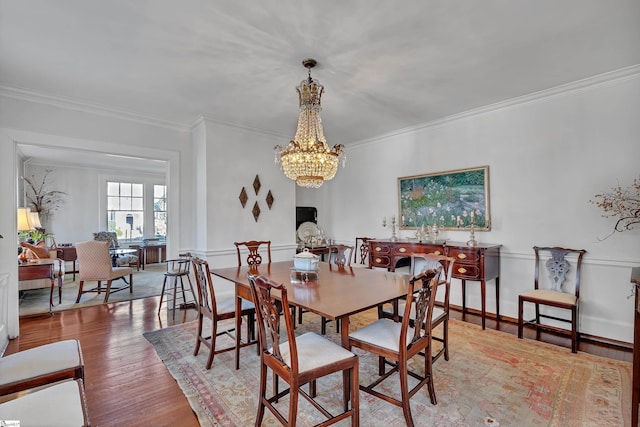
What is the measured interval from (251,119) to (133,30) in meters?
2.09

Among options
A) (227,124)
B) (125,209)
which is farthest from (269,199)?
(125,209)

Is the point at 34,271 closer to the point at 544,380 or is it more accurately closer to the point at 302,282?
the point at 302,282

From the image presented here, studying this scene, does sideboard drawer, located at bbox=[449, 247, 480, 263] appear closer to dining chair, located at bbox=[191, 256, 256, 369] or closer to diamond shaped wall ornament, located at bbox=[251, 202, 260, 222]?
dining chair, located at bbox=[191, 256, 256, 369]

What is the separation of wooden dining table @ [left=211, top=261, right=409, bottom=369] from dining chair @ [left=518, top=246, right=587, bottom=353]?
1.58m

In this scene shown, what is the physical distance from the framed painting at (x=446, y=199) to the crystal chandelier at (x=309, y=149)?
214 cm

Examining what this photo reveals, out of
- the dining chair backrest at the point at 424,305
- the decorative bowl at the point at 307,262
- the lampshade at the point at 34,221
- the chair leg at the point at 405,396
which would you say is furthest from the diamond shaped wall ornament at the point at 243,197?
the chair leg at the point at 405,396

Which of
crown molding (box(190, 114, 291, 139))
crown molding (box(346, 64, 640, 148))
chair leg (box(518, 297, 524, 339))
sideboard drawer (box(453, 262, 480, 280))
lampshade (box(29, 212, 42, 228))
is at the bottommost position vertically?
chair leg (box(518, 297, 524, 339))

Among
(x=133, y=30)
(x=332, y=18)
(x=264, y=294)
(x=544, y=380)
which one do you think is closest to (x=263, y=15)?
(x=332, y=18)

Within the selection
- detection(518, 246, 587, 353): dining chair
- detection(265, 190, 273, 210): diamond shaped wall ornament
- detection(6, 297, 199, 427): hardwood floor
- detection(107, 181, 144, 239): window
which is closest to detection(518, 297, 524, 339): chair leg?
detection(518, 246, 587, 353): dining chair

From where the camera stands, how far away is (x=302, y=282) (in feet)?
8.12

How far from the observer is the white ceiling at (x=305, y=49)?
2068 millimetres

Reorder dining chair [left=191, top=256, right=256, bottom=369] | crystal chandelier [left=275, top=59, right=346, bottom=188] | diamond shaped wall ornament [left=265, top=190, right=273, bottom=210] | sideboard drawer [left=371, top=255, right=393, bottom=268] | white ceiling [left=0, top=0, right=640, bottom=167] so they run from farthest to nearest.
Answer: diamond shaped wall ornament [left=265, top=190, right=273, bottom=210], sideboard drawer [left=371, top=255, right=393, bottom=268], crystal chandelier [left=275, top=59, right=346, bottom=188], dining chair [left=191, top=256, right=256, bottom=369], white ceiling [left=0, top=0, right=640, bottom=167]

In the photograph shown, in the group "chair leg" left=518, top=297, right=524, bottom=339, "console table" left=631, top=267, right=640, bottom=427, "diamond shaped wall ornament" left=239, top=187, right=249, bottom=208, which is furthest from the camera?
"diamond shaped wall ornament" left=239, top=187, right=249, bottom=208

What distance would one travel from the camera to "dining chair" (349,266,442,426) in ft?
5.87
